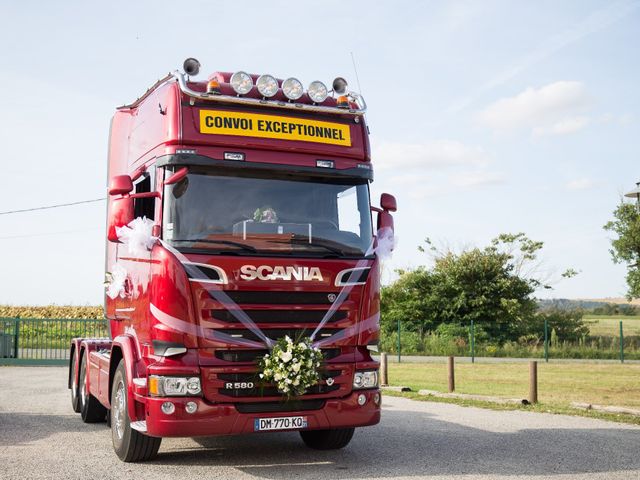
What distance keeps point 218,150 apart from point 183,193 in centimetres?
56

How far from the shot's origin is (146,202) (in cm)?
761

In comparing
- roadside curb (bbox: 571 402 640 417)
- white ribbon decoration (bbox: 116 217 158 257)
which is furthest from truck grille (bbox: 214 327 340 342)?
roadside curb (bbox: 571 402 640 417)

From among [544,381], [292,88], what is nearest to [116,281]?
[292,88]

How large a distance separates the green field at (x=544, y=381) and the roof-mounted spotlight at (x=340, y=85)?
25.0ft

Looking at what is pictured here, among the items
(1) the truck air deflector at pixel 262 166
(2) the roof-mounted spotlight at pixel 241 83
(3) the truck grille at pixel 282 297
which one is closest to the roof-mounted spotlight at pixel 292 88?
(2) the roof-mounted spotlight at pixel 241 83

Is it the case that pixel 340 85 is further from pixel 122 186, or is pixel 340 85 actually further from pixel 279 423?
pixel 279 423

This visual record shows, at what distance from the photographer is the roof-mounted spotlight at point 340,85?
8.41 m

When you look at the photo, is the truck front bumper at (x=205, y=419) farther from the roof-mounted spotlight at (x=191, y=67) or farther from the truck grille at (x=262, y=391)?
the roof-mounted spotlight at (x=191, y=67)

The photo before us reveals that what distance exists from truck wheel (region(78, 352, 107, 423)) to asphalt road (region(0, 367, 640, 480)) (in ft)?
0.55

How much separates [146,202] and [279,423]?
8.37ft

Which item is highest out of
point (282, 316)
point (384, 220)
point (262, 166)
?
point (262, 166)

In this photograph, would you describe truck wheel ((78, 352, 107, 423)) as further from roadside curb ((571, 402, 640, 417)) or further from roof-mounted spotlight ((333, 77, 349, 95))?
roadside curb ((571, 402, 640, 417))

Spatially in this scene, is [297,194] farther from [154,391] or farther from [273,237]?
[154,391]

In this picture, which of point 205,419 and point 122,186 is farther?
point 122,186
